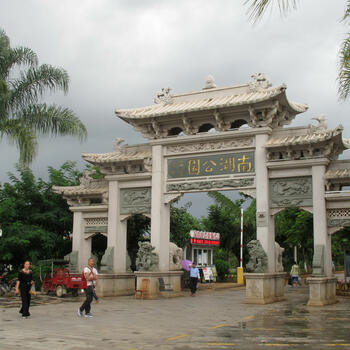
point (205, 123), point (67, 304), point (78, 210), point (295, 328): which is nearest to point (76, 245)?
point (78, 210)

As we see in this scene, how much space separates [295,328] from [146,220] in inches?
592

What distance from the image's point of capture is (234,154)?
17.0 m

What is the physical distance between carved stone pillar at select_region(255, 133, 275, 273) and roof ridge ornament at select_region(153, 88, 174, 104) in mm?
3969

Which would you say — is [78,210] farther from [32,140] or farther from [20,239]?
[32,140]

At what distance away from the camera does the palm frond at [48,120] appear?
54.5 ft

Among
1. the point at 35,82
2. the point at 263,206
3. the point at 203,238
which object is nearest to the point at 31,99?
the point at 35,82

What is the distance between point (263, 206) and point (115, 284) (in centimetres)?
625

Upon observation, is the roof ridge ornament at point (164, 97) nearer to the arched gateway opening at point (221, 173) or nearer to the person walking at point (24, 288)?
the arched gateway opening at point (221, 173)

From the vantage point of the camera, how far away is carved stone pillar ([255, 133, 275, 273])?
16031 mm

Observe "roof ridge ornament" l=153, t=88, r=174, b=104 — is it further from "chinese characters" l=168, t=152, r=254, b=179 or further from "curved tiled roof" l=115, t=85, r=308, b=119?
"chinese characters" l=168, t=152, r=254, b=179

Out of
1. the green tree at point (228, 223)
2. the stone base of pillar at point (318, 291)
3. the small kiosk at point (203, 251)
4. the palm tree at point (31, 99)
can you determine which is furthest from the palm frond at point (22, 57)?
the green tree at point (228, 223)

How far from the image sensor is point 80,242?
64.5 ft

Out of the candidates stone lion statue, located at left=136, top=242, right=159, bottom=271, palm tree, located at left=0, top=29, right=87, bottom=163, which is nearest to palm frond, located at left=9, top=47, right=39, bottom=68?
palm tree, located at left=0, top=29, right=87, bottom=163

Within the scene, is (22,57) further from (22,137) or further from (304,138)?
(304,138)
